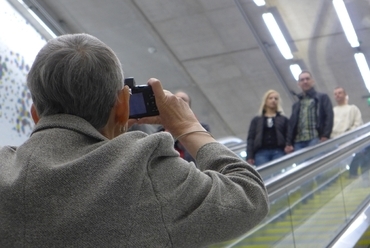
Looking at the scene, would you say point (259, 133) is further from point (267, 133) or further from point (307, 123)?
point (307, 123)

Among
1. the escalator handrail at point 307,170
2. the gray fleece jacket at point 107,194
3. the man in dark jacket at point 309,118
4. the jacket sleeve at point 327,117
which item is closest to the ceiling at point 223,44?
the man in dark jacket at point 309,118

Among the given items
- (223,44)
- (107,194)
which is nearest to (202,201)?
(107,194)

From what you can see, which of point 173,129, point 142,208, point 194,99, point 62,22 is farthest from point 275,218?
point 194,99

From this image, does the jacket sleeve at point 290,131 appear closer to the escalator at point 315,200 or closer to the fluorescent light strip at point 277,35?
the escalator at point 315,200

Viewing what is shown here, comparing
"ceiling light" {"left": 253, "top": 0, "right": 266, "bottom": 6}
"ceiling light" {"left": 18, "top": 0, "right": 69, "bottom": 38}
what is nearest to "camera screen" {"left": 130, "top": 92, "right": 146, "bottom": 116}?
"ceiling light" {"left": 18, "top": 0, "right": 69, "bottom": 38}

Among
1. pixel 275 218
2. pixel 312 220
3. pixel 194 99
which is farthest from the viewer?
pixel 194 99

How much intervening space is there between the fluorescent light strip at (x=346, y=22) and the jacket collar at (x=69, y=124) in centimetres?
1324

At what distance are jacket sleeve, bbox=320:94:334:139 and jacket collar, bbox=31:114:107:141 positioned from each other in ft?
26.8

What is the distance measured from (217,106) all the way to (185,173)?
16003mm

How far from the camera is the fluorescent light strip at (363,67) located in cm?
1602

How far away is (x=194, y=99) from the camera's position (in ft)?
56.5

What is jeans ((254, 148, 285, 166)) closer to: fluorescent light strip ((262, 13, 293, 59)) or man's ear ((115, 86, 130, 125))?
fluorescent light strip ((262, 13, 293, 59))

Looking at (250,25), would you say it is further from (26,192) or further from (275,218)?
(26,192)

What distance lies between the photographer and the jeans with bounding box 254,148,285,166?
9.25 metres
